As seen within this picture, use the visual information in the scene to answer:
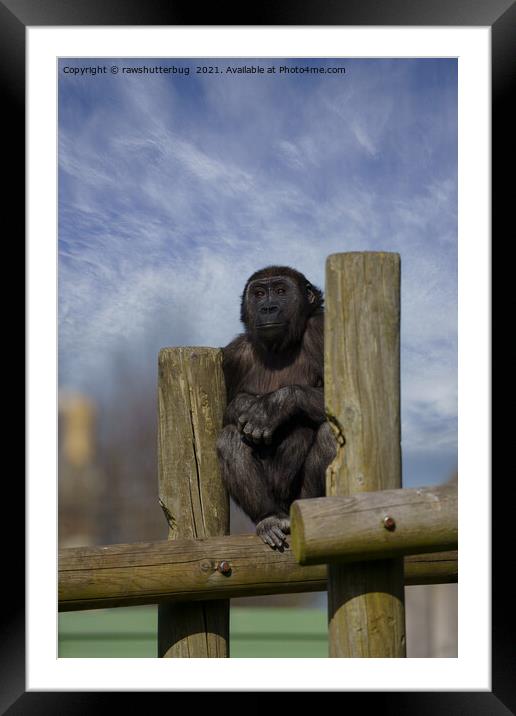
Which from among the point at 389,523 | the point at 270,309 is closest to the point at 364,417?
the point at 389,523

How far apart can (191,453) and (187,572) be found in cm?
96

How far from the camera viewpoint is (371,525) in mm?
4219

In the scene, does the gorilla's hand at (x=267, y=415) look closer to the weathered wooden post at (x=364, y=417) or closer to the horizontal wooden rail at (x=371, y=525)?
the weathered wooden post at (x=364, y=417)

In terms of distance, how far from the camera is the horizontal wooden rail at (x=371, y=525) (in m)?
4.18

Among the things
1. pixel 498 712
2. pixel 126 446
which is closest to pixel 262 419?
pixel 498 712

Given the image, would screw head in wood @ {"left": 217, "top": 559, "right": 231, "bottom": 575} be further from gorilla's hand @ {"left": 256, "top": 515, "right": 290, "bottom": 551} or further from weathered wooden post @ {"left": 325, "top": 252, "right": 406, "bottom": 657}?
weathered wooden post @ {"left": 325, "top": 252, "right": 406, "bottom": 657}

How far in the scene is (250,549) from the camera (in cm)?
560

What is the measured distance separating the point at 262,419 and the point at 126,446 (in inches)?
232

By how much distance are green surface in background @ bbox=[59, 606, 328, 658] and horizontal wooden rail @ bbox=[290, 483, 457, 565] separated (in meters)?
2.60

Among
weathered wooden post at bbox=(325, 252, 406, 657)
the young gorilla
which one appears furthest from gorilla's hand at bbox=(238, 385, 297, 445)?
weathered wooden post at bbox=(325, 252, 406, 657)

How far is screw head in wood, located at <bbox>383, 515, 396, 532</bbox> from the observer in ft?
13.9

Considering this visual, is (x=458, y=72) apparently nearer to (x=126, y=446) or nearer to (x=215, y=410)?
(x=215, y=410)

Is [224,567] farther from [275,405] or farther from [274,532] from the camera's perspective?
[275,405]

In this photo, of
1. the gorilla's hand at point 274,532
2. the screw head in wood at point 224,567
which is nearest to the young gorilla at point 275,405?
the gorilla's hand at point 274,532
